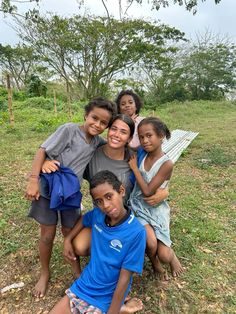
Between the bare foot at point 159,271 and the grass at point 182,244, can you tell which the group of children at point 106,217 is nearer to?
the bare foot at point 159,271

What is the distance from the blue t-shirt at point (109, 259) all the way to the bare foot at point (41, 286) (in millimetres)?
482

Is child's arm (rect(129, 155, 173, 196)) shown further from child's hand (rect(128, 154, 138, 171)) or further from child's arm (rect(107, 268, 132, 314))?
child's arm (rect(107, 268, 132, 314))

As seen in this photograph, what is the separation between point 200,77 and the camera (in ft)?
63.9

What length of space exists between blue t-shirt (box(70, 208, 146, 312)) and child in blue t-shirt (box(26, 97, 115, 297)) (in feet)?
1.16

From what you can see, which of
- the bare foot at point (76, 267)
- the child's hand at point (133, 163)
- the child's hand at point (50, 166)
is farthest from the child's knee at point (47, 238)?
the child's hand at point (133, 163)

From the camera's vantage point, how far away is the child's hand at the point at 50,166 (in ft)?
6.18

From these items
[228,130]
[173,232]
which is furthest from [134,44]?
[173,232]

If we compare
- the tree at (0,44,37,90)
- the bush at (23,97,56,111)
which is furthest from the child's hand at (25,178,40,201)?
the tree at (0,44,37,90)

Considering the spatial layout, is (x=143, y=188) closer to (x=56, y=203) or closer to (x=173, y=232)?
(x=56, y=203)

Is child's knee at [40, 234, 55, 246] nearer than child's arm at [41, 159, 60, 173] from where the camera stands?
No

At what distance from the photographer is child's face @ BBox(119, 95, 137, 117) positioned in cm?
275

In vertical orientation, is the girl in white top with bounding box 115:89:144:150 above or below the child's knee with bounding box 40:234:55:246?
above

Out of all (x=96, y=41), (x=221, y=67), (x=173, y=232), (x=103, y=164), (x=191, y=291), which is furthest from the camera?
(x=221, y=67)

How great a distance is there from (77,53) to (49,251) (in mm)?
15291
